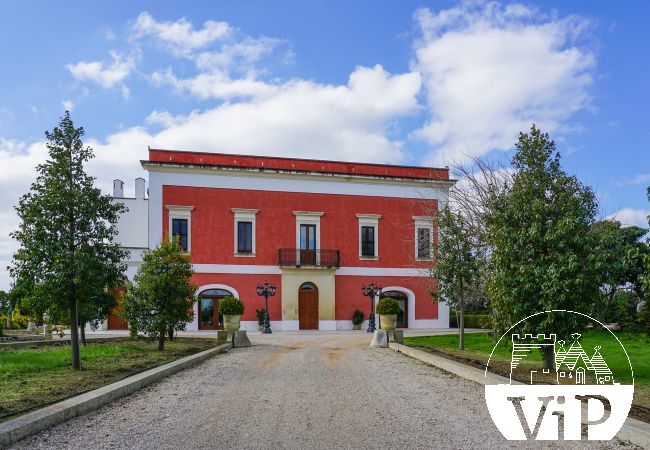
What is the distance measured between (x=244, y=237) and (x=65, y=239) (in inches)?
826

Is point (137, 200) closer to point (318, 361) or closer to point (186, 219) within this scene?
point (186, 219)

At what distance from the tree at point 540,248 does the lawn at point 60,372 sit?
22.1ft

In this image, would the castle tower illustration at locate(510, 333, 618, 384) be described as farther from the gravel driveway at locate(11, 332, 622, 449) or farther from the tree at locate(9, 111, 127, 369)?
the tree at locate(9, 111, 127, 369)

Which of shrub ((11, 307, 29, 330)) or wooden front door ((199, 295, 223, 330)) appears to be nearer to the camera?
wooden front door ((199, 295, 223, 330))

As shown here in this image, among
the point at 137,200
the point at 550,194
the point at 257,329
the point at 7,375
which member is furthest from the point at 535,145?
the point at 137,200

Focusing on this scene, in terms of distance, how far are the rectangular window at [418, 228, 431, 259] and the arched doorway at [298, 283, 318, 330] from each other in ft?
19.9

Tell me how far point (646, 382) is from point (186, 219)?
2499 centimetres

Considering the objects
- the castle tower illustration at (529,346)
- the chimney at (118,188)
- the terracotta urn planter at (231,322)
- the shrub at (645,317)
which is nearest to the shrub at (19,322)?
the chimney at (118,188)

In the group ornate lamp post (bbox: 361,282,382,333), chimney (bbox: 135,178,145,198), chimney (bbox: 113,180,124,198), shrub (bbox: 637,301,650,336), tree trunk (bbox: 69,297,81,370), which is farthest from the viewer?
chimney (bbox: 113,180,124,198)

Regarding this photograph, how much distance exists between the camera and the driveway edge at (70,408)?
19.4 feet

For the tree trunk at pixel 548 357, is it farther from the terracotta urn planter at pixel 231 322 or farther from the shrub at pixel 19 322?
the shrub at pixel 19 322

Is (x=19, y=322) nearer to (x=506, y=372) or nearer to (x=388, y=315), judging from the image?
(x=388, y=315)

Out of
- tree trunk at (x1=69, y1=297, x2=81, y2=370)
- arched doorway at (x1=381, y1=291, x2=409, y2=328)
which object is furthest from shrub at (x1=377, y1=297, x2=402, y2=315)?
arched doorway at (x1=381, y1=291, x2=409, y2=328)

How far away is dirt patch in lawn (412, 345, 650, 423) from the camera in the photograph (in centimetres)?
684
